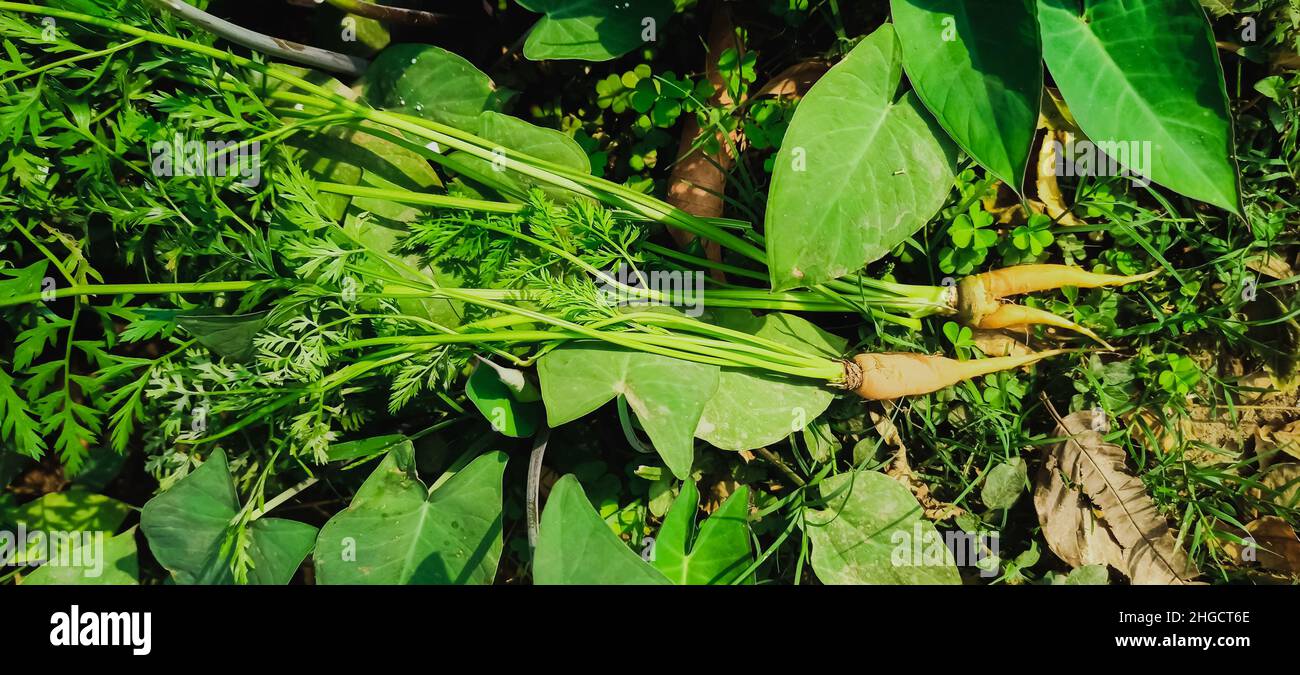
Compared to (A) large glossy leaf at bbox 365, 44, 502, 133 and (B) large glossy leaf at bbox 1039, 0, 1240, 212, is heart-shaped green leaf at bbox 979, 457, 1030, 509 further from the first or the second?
(A) large glossy leaf at bbox 365, 44, 502, 133

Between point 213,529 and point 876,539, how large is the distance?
1220 millimetres

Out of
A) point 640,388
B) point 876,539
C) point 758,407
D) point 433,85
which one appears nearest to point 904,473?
point 876,539

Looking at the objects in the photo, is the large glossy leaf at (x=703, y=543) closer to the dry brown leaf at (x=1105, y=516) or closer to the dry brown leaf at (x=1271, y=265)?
the dry brown leaf at (x=1105, y=516)

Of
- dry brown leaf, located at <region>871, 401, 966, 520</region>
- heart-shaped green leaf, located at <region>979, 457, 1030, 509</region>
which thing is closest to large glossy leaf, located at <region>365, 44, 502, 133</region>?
dry brown leaf, located at <region>871, 401, 966, 520</region>

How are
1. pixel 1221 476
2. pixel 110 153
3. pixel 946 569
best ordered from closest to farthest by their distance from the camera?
pixel 110 153 < pixel 946 569 < pixel 1221 476

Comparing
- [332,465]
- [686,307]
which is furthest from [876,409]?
[332,465]

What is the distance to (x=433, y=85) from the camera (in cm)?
156

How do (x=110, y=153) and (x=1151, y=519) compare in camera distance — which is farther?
(x=1151, y=519)

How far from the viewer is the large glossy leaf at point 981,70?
129 centimetres

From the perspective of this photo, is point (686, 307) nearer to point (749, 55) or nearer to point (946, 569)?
point (749, 55)

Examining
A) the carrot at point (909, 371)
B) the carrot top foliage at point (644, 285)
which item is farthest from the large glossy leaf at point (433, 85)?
the carrot at point (909, 371)

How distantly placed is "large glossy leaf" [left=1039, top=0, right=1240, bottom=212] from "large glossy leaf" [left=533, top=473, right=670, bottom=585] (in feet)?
3.47

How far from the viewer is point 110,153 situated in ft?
4.41
